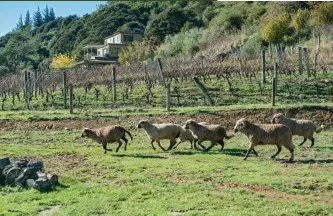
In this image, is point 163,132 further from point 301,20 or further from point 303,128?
point 301,20

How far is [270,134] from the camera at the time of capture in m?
15.0

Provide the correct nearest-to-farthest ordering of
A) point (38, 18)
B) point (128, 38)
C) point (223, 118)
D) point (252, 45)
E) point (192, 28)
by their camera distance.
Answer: point (223, 118) < point (252, 45) < point (192, 28) < point (128, 38) < point (38, 18)

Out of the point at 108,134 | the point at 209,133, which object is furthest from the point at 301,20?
the point at 108,134

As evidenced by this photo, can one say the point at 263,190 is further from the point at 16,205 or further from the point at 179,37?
the point at 179,37

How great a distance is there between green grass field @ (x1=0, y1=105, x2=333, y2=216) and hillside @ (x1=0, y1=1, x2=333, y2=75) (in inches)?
1329

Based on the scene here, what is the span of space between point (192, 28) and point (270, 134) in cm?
7134

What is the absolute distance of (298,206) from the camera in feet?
32.0

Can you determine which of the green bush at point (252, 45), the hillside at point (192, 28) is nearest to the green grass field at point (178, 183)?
the hillside at point (192, 28)

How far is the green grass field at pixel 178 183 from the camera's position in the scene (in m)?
9.87

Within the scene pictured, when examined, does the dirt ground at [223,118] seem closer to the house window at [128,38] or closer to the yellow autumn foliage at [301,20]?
the yellow autumn foliage at [301,20]

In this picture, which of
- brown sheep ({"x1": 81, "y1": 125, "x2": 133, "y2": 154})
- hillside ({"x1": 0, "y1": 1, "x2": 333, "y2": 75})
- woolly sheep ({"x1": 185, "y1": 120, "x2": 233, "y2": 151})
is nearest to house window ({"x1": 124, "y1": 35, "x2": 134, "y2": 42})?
hillside ({"x1": 0, "y1": 1, "x2": 333, "y2": 75})

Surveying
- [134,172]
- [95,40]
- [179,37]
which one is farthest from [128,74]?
[95,40]

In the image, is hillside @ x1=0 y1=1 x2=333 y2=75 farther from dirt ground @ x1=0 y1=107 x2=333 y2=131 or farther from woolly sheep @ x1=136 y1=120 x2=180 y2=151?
woolly sheep @ x1=136 y1=120 x2=180 y2=151

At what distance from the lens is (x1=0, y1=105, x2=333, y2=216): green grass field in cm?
987
